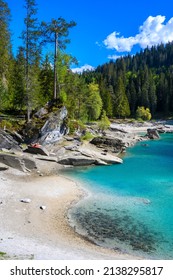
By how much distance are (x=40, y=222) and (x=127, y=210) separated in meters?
7.13

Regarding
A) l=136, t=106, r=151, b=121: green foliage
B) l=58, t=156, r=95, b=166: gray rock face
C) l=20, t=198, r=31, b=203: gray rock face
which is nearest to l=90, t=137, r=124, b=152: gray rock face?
l=58, t=156, r=95, b=166: gray rock face

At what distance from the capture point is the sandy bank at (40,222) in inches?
598

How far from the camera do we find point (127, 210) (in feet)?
77.6

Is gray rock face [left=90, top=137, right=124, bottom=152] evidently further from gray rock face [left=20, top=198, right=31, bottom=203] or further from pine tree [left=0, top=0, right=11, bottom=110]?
gray rock face [left=20, top=198, right=31, bottom=203]

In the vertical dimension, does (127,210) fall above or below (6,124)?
below

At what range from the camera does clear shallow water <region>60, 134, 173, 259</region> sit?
1859 centimetres

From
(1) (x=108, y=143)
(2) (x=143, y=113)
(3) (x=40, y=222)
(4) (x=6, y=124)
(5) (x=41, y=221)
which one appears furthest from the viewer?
(2) (x=143, y=113)

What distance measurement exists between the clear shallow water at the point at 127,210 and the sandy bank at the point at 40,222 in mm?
1124

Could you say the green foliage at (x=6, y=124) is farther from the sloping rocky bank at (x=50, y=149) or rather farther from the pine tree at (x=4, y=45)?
the pine tree at (x=4, y=45)

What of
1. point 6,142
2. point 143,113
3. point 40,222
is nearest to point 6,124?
point 6,142

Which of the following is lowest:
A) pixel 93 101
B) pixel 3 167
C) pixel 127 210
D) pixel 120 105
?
pixel 127 210

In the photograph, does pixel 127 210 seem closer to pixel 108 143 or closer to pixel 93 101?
pixel 108 143

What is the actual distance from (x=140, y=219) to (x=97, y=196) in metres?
5.59
